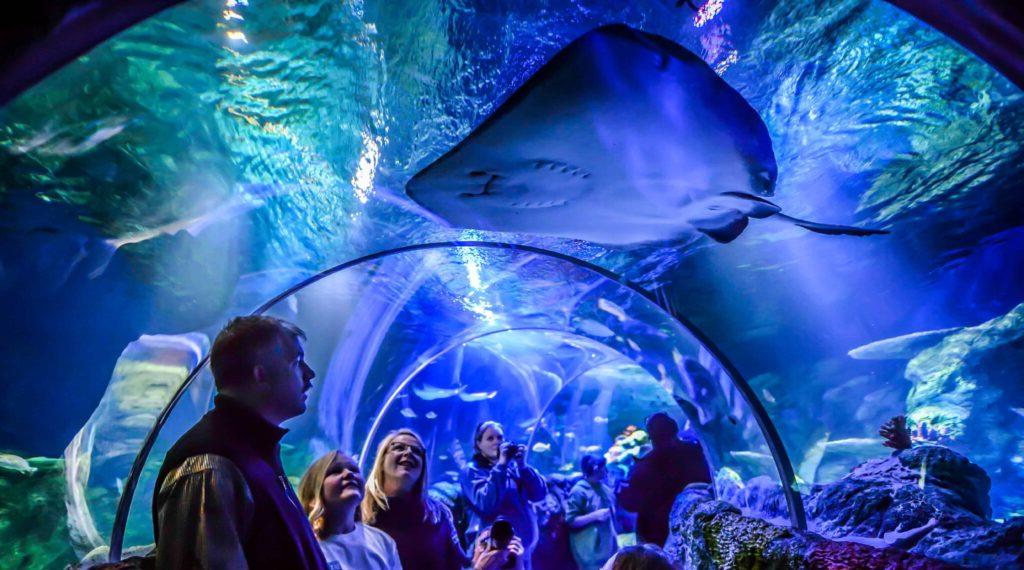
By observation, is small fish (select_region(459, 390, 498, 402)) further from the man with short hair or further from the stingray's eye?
the man with short hair

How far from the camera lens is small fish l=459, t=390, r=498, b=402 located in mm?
9070

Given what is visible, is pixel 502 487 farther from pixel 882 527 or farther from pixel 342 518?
pixel 882 527

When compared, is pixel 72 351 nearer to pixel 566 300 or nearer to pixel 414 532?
pixel 414 532

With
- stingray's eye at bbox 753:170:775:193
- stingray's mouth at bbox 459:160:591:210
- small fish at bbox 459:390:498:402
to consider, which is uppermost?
stingray's eye at bbox 753:170:775:193

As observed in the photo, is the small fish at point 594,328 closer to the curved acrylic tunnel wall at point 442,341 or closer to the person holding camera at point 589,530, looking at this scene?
the curved acrylic tunnel wall at point 442,341

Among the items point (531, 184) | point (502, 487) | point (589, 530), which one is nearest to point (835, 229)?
point (531, 184)

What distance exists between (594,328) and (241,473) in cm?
459

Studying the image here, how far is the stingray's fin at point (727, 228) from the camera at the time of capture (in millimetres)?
3276

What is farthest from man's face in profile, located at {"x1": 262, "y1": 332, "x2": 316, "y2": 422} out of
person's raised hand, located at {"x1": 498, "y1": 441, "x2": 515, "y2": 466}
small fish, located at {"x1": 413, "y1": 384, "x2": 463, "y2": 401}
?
small fish, located at {"x1": 413, "y1": 384, "x2": 463, "y2": 401}

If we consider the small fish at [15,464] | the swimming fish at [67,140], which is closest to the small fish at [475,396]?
the small fish at [15,464]

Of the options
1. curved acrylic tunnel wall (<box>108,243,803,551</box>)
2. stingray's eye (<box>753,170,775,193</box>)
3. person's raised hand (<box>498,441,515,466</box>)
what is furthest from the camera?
person's raised hand (<box>498,441,515,466</box>)

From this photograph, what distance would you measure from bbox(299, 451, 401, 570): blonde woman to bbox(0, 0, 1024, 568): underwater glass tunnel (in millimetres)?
1625

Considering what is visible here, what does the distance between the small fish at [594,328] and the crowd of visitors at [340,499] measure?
104cm

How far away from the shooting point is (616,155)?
2.62 m
